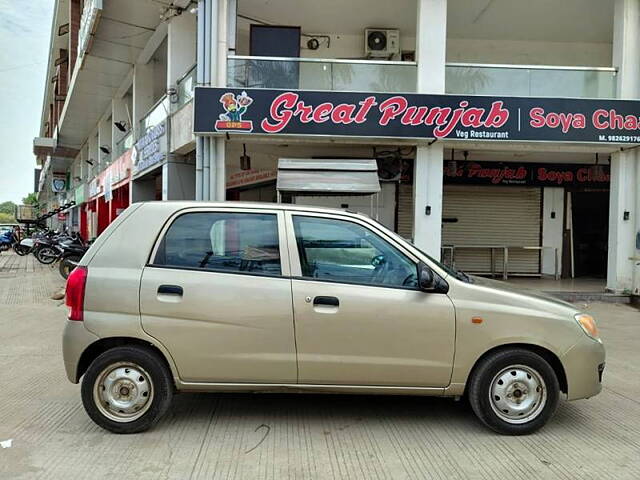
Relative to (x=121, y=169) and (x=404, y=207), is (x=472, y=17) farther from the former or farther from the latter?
(x=121, y=169)

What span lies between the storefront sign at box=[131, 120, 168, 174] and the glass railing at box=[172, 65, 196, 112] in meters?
0.77

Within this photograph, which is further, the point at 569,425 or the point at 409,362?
the point at 569,425

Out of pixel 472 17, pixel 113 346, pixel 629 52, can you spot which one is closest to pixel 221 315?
pixel 113 346

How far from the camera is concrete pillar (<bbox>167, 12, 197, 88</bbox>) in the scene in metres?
12.3

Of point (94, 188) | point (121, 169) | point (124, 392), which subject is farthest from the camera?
point (94, 188)

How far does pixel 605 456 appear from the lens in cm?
366

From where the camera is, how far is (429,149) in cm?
1051

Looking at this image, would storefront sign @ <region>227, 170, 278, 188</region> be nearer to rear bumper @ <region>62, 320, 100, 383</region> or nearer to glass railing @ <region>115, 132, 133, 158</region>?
glass railing @ <region>115, 132, 133, 158</region>

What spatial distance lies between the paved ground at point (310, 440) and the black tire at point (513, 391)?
111 mm

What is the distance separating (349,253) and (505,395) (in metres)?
1.58

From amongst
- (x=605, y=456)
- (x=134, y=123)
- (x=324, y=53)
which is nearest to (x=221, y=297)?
(x=605, y=456)

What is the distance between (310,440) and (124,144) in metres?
18.4

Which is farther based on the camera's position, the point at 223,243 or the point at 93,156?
the point at 93,156

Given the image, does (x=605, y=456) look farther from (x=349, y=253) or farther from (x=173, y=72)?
(x=173, y=72)
